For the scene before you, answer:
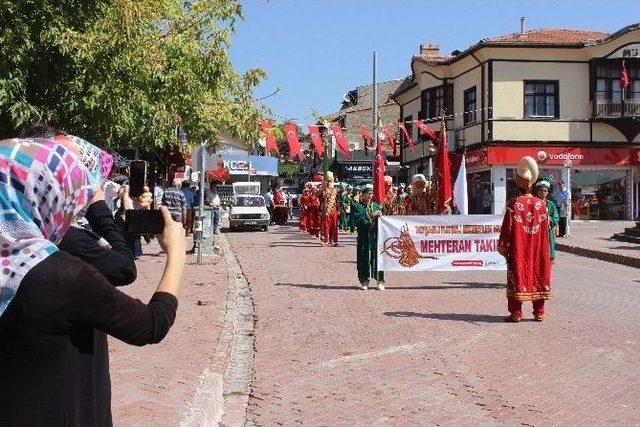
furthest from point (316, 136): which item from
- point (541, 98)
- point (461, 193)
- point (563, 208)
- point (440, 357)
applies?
point (440, 357)

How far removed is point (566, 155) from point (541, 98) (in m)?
2.85

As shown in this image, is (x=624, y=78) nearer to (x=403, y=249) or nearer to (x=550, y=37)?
(x=550, y=37)

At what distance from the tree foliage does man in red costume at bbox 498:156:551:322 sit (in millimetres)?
5550

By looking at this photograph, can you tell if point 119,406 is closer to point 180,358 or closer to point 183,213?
point 180,358

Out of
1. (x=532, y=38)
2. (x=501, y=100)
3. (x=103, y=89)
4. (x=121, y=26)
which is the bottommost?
(x=103, y=89)

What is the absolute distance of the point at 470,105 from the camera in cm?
3934

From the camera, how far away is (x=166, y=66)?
42.5ft

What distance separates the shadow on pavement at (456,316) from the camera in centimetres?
971

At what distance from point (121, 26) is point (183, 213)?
888cm

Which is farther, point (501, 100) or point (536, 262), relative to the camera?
point (501, 100)

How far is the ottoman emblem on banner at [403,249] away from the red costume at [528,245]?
3697 mm

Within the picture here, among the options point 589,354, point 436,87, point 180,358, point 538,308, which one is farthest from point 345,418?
point 436,87

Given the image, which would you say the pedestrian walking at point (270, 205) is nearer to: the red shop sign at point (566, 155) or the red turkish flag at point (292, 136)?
the red turkish flag at point (292, 136)

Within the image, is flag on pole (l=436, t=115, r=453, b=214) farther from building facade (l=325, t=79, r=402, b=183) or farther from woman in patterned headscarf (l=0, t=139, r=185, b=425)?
building facade (l=325, t=79, r=402, b=183)
